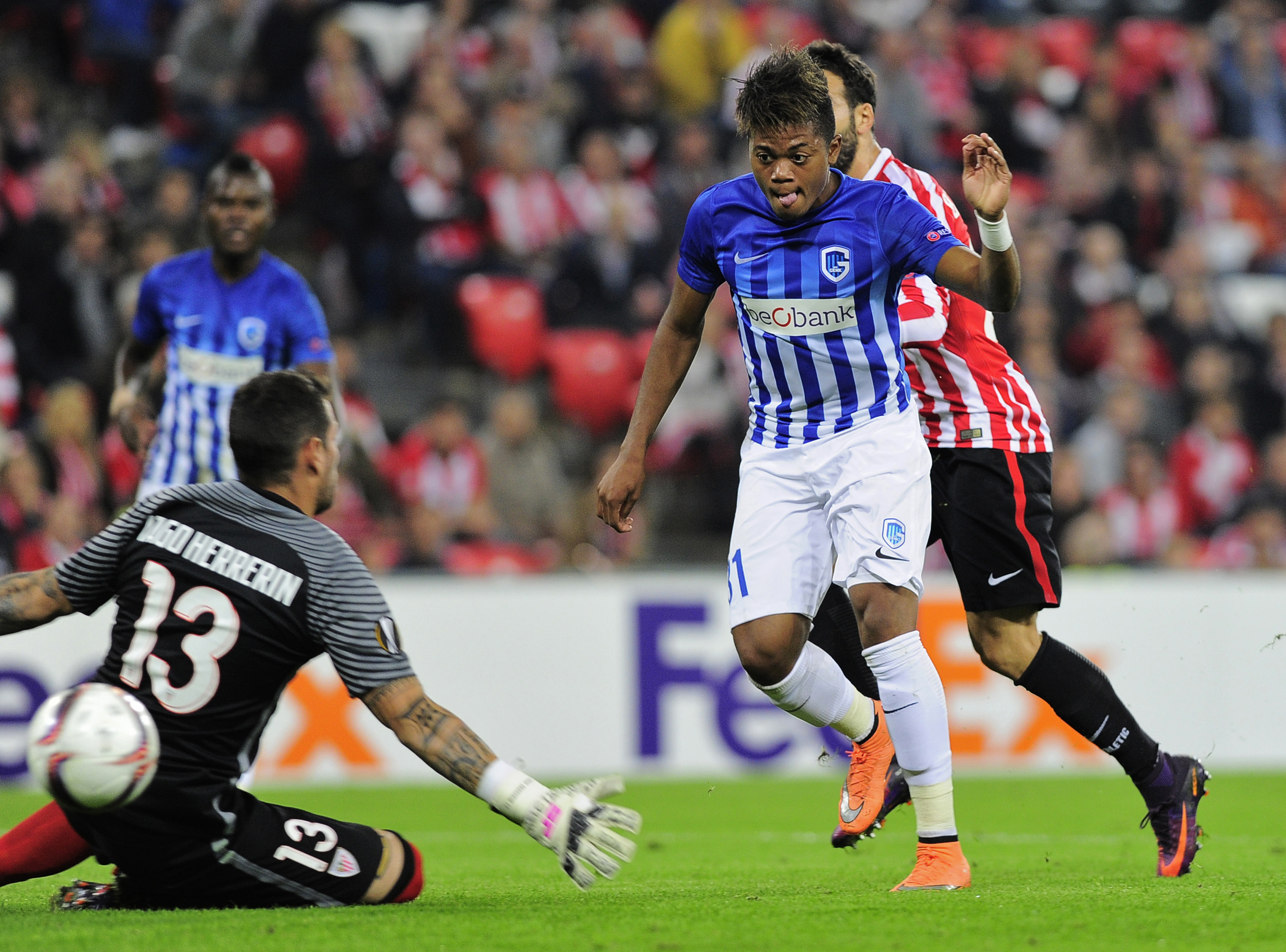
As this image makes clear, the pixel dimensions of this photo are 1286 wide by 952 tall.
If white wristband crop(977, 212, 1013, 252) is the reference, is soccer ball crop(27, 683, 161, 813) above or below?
below

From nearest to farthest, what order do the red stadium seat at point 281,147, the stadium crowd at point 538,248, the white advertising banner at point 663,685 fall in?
the white advertising banner at point 663,685
the stadium crowd at point 538,248
the red stadium seat at point 281,147

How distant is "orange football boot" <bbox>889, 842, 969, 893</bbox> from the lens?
461 cm

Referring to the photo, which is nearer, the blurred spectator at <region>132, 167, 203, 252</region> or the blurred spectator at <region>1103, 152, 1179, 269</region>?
the blurred spectator at <region>132, 167, 203, 252</region>

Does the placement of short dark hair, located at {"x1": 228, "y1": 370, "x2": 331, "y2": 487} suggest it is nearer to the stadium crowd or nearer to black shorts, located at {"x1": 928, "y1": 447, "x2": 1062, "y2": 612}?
black shorts, located at {"x1": 928, "y1": 447, "x2": 1062, "y2": 612}

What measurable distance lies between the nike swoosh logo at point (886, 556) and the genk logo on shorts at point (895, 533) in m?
0.02

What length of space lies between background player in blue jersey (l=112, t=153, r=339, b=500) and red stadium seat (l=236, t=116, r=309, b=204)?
19.8 ft

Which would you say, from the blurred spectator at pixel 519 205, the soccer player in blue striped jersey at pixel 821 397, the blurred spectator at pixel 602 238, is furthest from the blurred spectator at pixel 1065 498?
the soccer player in blue striped jersey at pixel 821 397

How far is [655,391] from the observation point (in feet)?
17.0

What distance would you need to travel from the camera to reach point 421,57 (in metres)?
13.4

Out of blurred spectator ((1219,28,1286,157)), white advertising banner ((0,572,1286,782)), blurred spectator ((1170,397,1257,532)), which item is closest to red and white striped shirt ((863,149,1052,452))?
white advertising banner ((0,572,1286,782))

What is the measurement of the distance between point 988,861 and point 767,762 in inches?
169

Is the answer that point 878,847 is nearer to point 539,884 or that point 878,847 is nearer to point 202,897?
point 539,884

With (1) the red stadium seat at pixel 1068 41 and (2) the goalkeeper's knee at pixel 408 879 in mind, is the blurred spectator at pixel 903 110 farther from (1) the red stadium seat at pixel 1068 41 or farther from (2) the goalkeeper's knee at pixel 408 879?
(2) the goalkeeper's knee at pixel 408 879

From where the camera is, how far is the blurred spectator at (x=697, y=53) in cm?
1420
